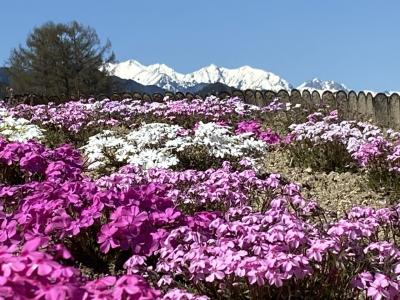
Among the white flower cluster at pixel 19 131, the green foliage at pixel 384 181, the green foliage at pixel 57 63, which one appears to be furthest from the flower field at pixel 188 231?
the green foliage at pixel 57 63

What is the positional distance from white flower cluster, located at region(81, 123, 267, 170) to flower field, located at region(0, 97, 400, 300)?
29 mm

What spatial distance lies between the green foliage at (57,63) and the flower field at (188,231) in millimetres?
37410

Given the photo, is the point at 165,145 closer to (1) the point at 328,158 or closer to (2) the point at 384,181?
(1) the point at 328,158

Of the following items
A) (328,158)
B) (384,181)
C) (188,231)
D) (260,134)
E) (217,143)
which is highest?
(260,134)

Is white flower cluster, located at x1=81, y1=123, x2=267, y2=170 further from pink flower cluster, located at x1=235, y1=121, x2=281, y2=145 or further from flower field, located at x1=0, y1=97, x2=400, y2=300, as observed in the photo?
pink flower cluster, located at x1=235, y1=121, x2=281, y2=145

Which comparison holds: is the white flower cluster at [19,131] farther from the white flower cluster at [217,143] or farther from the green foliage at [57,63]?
the green foliage at [57,63]

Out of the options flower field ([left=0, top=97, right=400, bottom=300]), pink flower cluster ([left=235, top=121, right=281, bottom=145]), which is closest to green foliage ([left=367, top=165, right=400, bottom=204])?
flower field ([left=0, top=97, right=400, bottom=300])

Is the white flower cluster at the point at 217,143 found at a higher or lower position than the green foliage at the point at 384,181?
higher

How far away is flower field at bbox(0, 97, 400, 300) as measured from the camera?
280cm

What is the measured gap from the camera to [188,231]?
3.82 metres

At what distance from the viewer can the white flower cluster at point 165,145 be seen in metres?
7.50

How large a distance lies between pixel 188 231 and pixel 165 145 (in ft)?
14.1

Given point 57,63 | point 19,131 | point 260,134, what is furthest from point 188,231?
point 57,63

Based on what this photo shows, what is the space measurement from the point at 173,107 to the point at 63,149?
5601 millimetres
